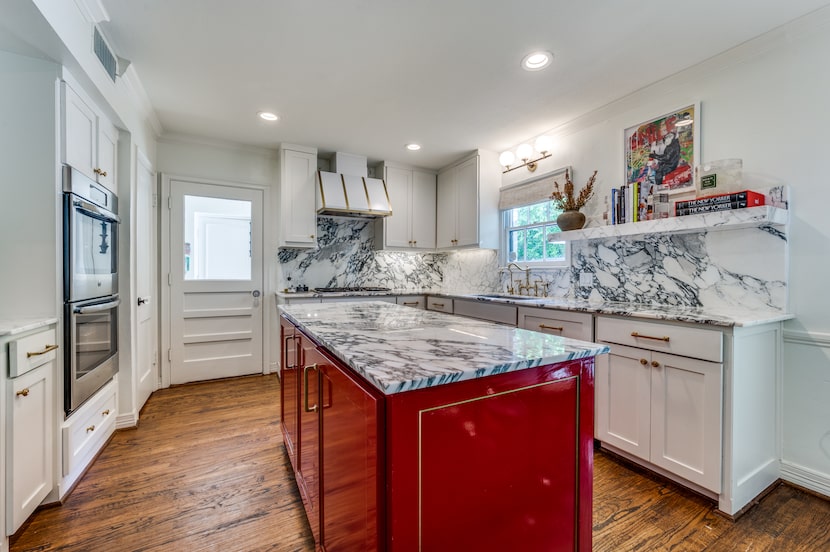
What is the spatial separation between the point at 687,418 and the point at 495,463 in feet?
4.95

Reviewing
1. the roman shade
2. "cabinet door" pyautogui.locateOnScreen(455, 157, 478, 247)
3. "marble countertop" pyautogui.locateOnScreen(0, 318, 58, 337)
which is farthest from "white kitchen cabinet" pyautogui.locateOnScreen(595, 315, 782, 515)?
"marble countertop" pyautogui.locateOnScreen(0, 318, 58, 337)

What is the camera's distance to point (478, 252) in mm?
4180

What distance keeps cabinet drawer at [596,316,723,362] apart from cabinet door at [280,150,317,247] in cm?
289

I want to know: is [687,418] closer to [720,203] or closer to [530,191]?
[720,203]

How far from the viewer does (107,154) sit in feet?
7.50

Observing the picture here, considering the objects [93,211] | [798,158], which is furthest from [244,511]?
[798,158]

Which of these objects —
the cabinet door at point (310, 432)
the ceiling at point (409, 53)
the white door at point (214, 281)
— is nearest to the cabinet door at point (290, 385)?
the cabinet door at point (310, 432)

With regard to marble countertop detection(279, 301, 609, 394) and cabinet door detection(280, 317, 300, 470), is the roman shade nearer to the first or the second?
marble countertop detection(279, 301, 609, 394)

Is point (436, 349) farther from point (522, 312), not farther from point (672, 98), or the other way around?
point (672, 98)

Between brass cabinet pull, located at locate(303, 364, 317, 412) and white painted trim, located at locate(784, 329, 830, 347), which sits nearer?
brass cabinet pull, located at locate(303, 364, 317, 412)

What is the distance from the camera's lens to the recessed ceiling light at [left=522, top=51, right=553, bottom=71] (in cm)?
215

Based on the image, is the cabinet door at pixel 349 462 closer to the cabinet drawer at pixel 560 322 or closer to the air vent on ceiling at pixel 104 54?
the cabinet drawer at pixel 560 322

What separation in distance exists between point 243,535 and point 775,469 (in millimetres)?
2748

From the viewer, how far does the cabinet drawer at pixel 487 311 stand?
113 inches
